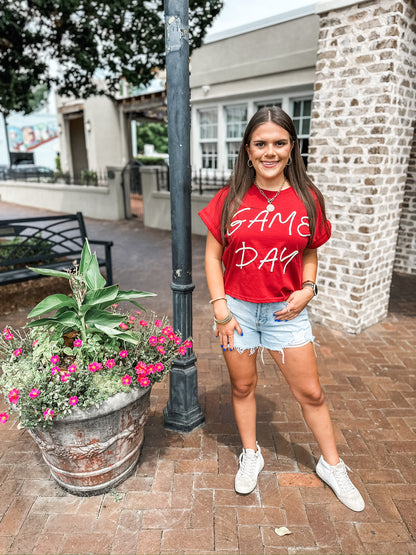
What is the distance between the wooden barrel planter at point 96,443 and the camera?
6.36 feet

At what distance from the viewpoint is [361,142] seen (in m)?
3.76

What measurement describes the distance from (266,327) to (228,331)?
0.21 meters

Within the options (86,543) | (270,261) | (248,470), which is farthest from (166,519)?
(270,261)

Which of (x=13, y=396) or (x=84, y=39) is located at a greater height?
(x=84, y=39)

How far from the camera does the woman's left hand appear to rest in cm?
196

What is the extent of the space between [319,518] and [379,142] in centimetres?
316

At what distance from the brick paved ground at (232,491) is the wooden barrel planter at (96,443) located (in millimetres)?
108

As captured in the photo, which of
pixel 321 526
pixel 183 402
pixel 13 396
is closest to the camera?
pixel 13 396

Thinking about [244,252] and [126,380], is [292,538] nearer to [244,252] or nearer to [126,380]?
[126,380]

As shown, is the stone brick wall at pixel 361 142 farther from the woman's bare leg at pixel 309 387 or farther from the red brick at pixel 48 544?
the red brick at pixel 48 544

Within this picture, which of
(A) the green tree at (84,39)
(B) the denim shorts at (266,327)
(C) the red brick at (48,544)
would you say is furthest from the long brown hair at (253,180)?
(A) the green tree at (84,39)

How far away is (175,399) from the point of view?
2.70 metres

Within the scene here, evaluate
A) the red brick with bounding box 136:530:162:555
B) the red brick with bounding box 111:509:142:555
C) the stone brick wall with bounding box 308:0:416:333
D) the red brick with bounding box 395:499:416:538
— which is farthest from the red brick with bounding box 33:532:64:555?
the stone brick wall with bounding box 308:0:416:333

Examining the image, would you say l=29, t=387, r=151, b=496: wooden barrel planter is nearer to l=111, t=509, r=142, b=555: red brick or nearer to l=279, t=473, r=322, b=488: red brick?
l=111, t=509, r=142, b=555: red brick
